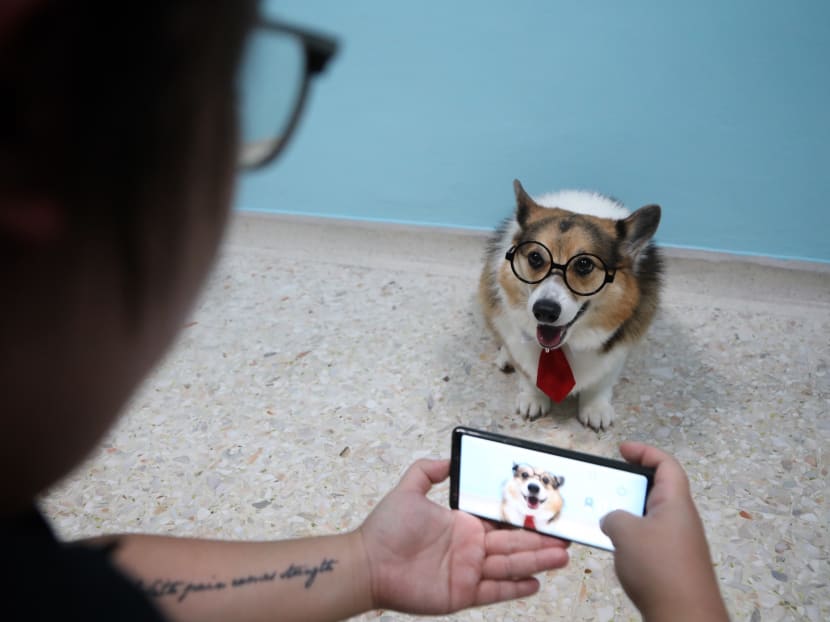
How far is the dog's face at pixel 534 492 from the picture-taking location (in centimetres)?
83

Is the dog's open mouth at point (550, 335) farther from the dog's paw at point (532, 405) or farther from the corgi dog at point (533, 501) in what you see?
the corgi dog at point (533, 501)

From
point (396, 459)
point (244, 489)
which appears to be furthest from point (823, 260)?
point (244, 489)

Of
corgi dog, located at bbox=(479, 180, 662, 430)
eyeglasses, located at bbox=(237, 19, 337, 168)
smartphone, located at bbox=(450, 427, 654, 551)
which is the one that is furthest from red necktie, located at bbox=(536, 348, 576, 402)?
eyeglasses, located at bbox=(237, 19, 337, 168)

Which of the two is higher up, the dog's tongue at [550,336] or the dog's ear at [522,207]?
the dog's ear at [522,207]

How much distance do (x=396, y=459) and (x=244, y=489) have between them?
0.92ft

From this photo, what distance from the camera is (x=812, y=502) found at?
106cm

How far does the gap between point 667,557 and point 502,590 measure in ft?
0.68

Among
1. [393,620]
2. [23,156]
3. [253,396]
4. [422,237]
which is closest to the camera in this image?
[23,156]

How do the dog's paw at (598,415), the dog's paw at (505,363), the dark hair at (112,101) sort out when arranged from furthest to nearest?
1. the dog's paw at (505,363)
2. the dog's paw at (598,415)
3. the dark hair at (112,101)

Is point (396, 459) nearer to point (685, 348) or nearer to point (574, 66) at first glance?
point (685, 348)

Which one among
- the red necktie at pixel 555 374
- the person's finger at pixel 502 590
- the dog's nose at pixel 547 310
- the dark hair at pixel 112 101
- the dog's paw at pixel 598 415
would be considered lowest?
the person's finger at pixel 502 590

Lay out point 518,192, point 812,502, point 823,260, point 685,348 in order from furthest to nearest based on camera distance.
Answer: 1. point 823,260
2. point 685,348
3. point 518,192
4. point 812,502

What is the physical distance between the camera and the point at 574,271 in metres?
1.09

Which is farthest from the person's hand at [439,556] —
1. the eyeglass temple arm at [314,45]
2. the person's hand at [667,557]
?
the eyeglass temple arm at [314,45]
